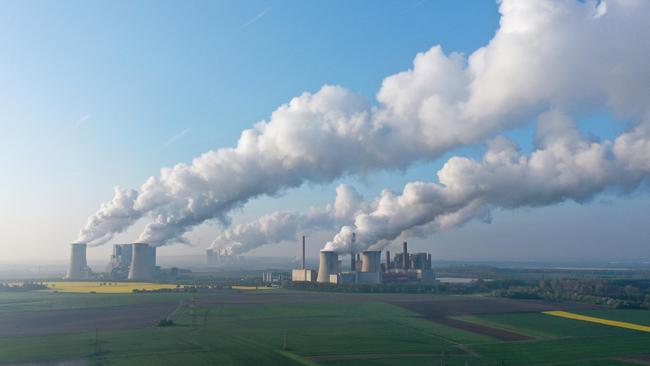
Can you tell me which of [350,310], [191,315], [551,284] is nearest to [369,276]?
[551,284]

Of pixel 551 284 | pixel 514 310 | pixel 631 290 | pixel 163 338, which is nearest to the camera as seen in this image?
Result: pixel 163 338

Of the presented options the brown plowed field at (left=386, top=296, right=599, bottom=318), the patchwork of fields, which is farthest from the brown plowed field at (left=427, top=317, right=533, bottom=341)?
the brown plowed field at (left=386, top=296, right=599, bottom=318)

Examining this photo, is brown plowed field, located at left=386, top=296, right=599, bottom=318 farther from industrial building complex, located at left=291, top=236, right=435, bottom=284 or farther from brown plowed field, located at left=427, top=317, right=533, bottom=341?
industrial building complex, located at left=291, top=236, right=435, bottom=284

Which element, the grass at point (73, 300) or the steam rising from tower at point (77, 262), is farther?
the steam rising from tower at point (77, 262)

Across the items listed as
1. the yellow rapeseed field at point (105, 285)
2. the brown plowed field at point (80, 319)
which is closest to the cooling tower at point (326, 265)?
the yellow rapeseed field at point (105, 285)

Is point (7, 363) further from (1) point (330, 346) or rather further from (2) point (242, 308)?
(2) point (242, 308)

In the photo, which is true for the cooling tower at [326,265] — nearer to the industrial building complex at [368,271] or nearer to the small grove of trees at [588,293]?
Result: the industrial building complex at [368,271]
